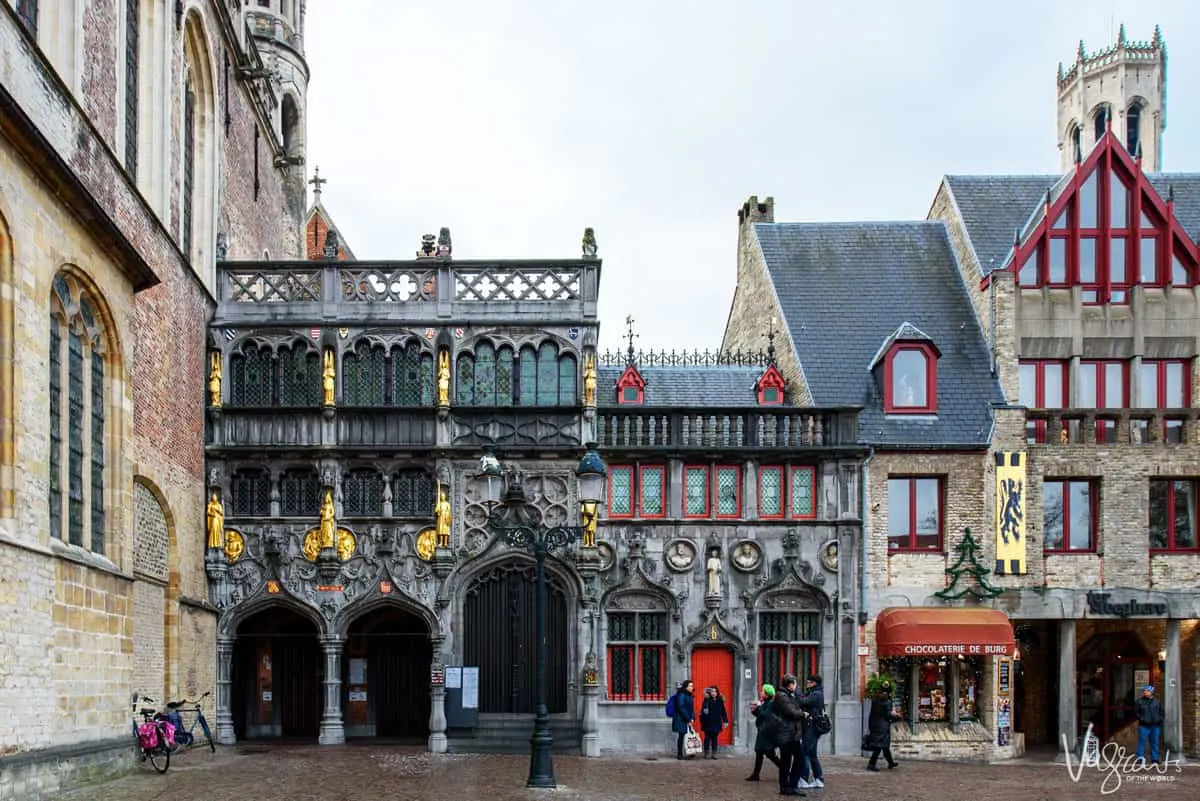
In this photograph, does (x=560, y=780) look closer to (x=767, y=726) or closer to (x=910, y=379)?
(x=767, y=726)

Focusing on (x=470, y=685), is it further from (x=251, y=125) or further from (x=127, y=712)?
(x=251, y=125)

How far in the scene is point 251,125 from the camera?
33.5m

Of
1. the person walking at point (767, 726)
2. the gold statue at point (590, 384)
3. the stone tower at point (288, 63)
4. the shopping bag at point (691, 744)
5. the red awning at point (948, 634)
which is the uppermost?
the stone tower at point (288, 63)

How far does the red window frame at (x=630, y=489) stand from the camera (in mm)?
28797

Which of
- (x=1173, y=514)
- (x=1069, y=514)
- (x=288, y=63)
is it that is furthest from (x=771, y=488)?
(x=288, y=63)

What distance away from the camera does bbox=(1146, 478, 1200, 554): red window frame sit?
2914 centimetres

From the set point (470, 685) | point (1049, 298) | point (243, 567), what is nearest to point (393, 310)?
point (243, 567)

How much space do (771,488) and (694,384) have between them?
3724 mm

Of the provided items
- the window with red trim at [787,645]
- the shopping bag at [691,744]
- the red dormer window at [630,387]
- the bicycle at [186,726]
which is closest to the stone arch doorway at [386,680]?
the bicycle at [186,726]

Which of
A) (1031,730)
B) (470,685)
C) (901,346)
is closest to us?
(470,685)

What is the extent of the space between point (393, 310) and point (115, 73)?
7706mm

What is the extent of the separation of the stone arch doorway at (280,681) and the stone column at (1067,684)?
49.1 feet

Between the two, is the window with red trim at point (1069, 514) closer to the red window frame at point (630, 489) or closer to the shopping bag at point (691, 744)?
the shopping bag at point (691, 744)

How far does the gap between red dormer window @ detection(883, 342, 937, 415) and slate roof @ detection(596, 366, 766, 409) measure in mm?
2800
